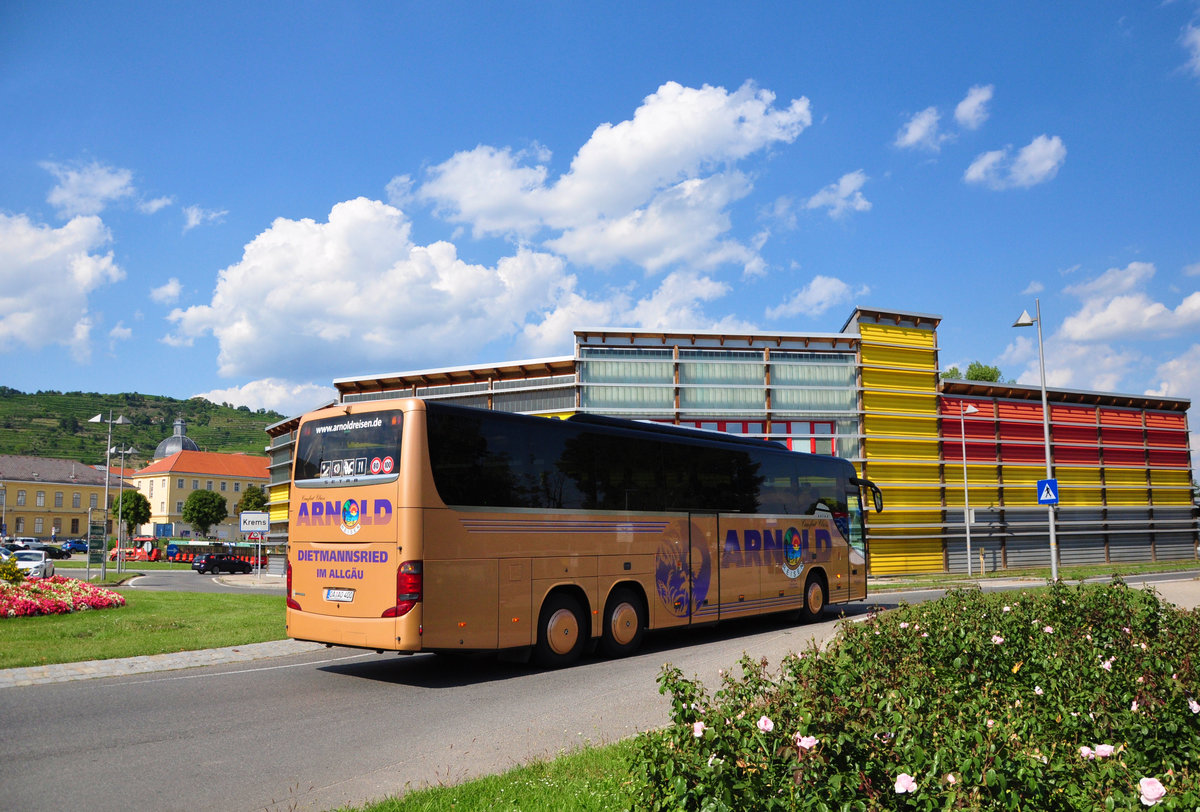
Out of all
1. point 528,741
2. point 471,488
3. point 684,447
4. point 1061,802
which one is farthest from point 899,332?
point 1061,802

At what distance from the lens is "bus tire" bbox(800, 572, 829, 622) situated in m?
17.8

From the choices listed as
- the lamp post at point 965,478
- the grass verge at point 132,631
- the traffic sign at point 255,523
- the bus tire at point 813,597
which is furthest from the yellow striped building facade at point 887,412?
the grass verge at point 132,631

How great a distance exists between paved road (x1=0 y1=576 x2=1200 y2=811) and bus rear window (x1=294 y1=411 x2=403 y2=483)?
2.71m

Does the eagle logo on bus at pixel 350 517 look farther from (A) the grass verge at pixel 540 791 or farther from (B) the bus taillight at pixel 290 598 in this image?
(A) the grass verge at pixel 540 791

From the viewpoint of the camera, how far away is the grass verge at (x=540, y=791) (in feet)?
17.0

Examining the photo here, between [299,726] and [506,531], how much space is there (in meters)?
3.83

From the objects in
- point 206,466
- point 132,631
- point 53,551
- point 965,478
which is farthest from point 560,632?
point 206,466

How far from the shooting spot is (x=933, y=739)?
3.77m

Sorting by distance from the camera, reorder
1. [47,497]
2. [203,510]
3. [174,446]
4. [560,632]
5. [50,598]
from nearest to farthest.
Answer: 1. [560,632]
2. [50,598]
3. [203,510]
4. [47,497]
5. [174,446]

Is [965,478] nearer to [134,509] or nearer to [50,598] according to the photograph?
[50,598]

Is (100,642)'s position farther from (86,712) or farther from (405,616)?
(405,616)

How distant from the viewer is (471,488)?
1095 cm

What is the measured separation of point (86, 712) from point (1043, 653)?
9281 mm

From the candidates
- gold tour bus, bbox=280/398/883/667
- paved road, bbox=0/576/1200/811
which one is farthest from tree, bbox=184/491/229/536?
gold tour bus, bbox=280/398/883/667
